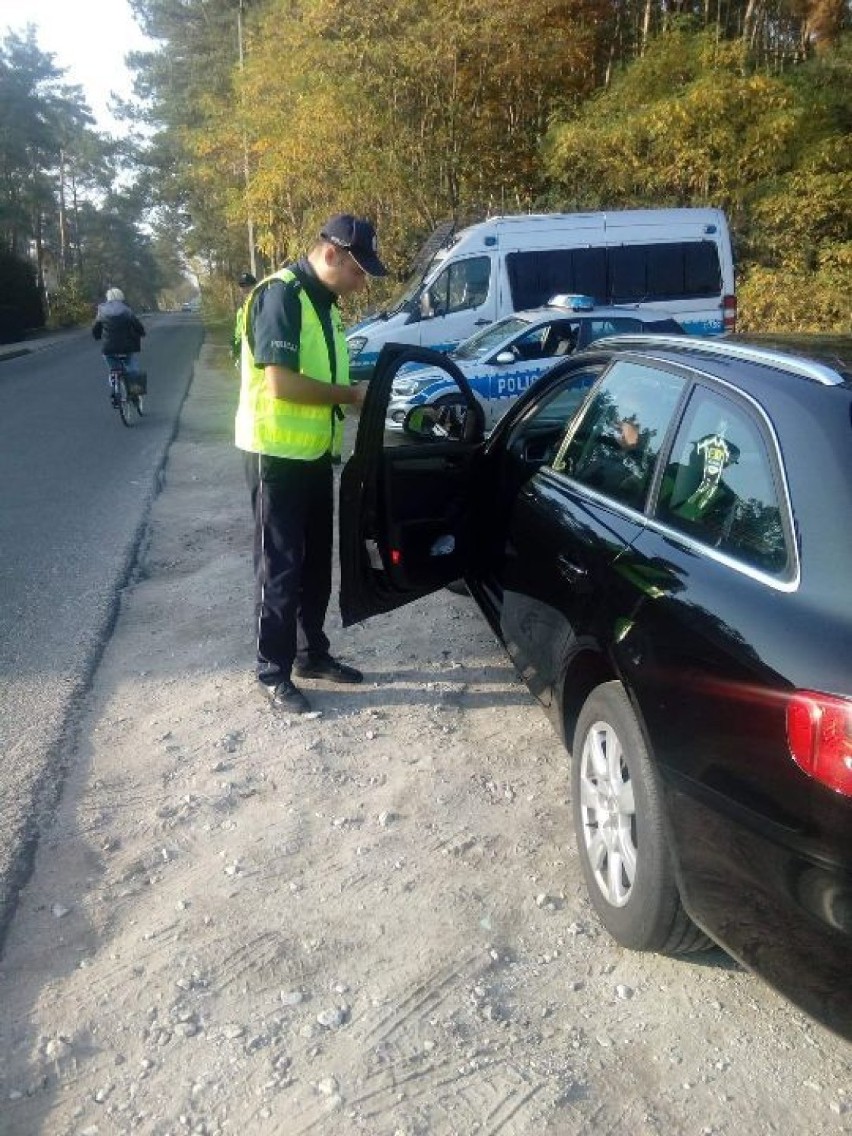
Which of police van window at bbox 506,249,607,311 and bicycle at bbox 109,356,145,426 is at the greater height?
police van window at bbox 506,249,607,311

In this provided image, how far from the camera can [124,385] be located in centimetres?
1313

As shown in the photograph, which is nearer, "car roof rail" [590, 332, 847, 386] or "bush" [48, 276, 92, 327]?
"car roof rail" [590, 332, 847, 386]

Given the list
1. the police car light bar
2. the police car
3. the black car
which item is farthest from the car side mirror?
the police car light bar

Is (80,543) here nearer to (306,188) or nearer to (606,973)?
(606,973)

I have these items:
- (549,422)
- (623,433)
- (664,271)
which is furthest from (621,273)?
(623,433)

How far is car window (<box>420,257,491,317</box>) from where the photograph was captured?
1450 centimetres

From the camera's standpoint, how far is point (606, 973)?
277 centimetres

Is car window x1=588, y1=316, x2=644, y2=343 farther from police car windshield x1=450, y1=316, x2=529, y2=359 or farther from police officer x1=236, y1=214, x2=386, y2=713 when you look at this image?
police officer x1=236, y1=214, x2=386, y2=713

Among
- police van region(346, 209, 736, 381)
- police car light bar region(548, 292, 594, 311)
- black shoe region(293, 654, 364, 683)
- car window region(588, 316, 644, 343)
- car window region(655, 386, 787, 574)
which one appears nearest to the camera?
car window region(655, 386, 787, 574)

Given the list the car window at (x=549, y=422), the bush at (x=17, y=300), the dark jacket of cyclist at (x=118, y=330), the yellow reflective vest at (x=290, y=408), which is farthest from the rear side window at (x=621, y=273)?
the bush at (x=17, y=300)

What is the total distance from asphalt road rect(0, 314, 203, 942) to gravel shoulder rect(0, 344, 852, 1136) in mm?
125

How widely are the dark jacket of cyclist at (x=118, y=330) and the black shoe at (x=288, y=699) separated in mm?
10110

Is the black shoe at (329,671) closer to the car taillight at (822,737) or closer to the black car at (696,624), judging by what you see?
the black car at (696,624)

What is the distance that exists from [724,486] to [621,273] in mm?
12888
